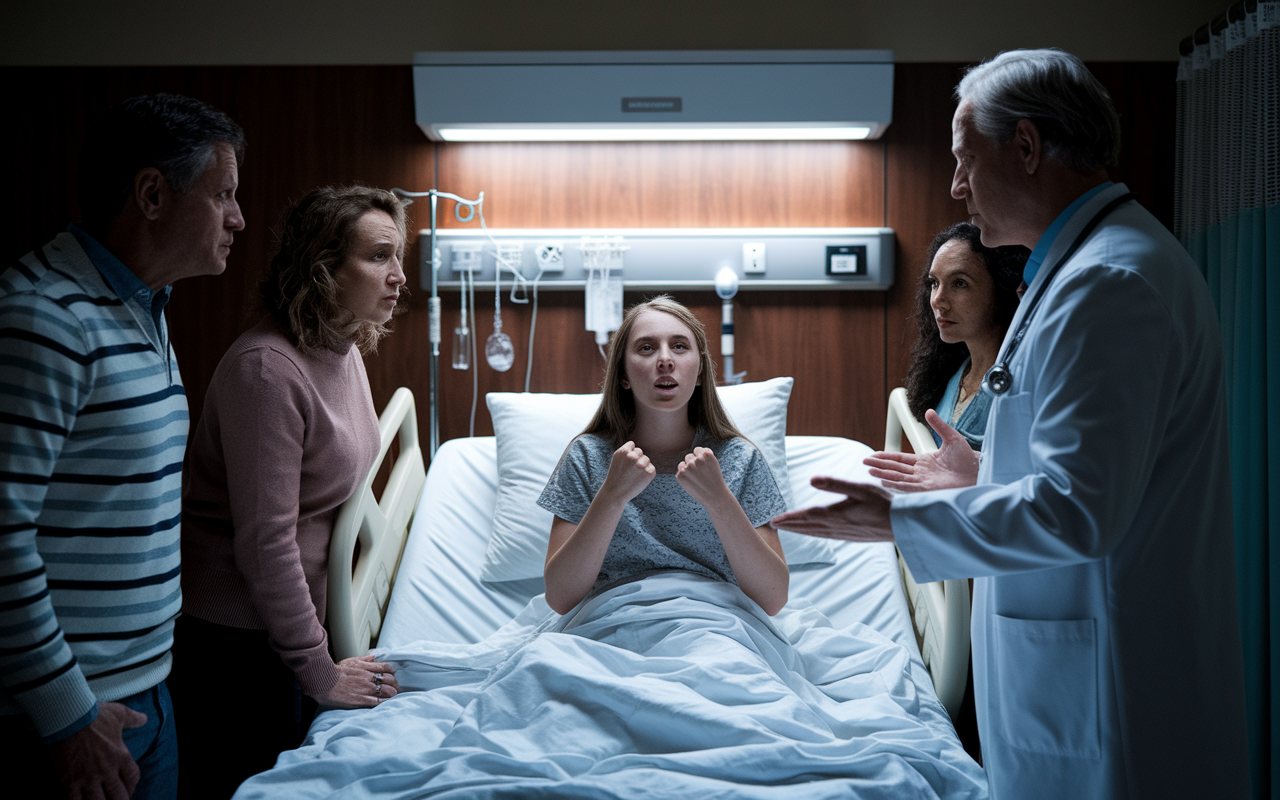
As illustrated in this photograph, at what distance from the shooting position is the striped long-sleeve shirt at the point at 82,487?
3.76 feet

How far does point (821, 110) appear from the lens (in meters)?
2.86

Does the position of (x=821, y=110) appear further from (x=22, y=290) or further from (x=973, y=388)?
(x=22, y=290)

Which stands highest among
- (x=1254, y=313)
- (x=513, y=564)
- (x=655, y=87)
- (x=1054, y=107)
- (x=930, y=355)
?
(x=655, y=87)

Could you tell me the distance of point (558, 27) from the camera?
3.04m

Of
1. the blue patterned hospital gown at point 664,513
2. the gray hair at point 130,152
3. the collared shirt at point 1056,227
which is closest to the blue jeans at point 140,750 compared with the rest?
the gray hair at point 130,152

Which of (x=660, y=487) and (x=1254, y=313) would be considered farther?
(x=1254, y=313)

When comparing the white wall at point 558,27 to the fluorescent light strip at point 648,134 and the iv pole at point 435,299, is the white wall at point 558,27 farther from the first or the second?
the iv pole at point 435,299

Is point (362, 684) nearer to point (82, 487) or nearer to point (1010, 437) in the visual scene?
point (82, 487)

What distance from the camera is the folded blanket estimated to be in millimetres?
1395

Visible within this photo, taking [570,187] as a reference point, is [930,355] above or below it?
below

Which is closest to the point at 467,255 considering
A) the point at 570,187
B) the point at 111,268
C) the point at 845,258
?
the point at 570,187

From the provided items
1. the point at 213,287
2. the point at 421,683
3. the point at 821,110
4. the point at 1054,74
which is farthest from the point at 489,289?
the point at 1054,74

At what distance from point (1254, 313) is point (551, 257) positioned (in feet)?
6.76

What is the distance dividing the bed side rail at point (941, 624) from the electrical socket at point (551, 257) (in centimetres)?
125
